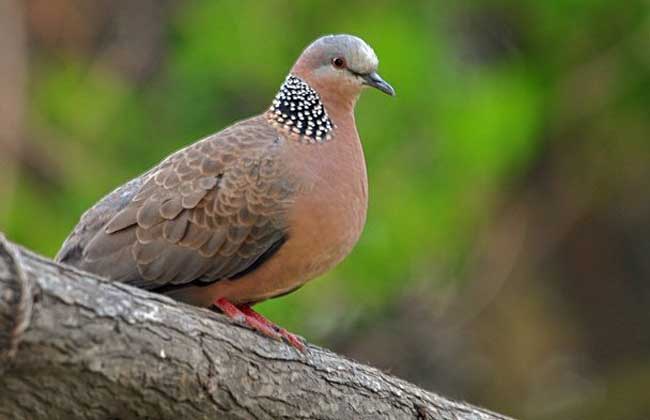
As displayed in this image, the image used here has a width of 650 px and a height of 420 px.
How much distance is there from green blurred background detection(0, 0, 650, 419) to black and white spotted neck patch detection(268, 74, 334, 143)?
2987 millimetres

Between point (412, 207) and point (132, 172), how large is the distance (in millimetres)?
2016

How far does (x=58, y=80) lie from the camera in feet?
33.1

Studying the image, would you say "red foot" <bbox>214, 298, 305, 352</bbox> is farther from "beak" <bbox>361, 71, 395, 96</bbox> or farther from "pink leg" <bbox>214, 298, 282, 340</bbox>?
"beak" <bbox>361, 71, 395, 96</bbox>

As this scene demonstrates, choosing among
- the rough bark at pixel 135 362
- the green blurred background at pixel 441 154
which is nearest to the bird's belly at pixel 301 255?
the rough bark at pixel 135 362

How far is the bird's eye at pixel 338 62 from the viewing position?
6102mm

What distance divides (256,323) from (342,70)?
1.46 meters

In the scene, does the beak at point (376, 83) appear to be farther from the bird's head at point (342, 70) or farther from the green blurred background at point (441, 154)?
the green blurred background at point (441, 154)

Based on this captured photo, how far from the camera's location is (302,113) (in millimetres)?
5891

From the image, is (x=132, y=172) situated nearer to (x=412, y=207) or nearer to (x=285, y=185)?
(x=412, y=207)

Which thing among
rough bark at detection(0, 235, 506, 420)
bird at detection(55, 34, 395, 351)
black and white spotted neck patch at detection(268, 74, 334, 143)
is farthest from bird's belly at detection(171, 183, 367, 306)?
rough bark at detection(0, 235, 506, 420)

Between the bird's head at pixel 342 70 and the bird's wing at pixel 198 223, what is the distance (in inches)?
21.6

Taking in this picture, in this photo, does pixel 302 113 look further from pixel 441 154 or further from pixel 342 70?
pixel 441 154

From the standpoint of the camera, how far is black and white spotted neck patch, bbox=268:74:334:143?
19.0 feet

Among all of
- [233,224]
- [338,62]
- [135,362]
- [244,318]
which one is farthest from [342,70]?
[135,362]
